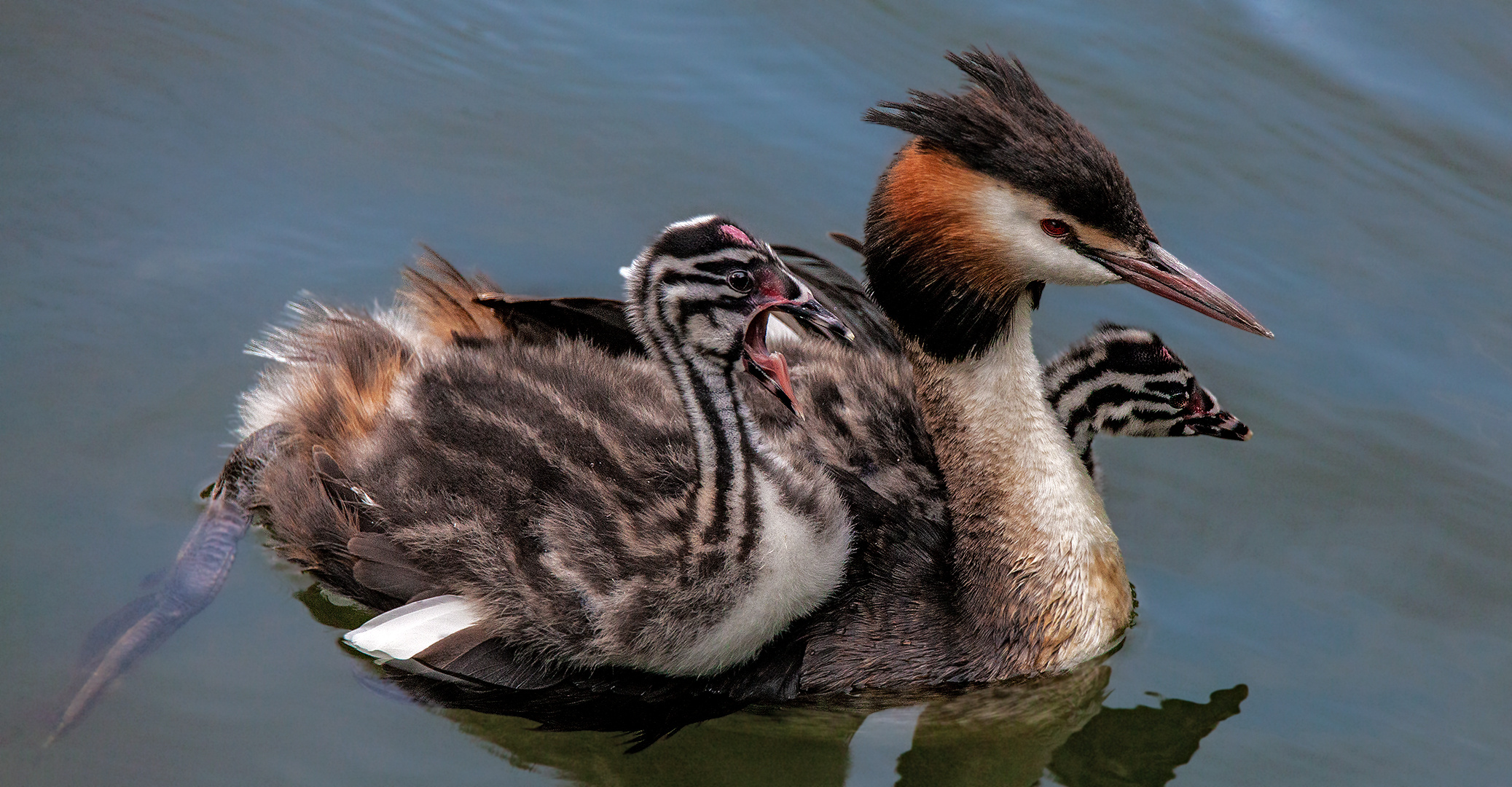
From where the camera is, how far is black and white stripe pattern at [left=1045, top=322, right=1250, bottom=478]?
3.96m

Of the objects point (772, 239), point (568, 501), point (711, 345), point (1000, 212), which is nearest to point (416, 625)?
point (568, 501)

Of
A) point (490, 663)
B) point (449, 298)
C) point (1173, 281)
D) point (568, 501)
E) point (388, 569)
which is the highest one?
point (1173, 281)

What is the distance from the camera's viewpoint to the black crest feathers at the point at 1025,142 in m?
3.50

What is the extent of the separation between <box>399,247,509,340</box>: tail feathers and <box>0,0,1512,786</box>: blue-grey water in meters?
0.68

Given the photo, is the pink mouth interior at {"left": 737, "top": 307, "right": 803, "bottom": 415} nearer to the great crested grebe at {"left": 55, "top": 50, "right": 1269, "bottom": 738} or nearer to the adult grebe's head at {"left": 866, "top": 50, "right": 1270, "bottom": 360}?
the great crested grebe at {"left": 55, "top": 50, "right": 1269, "bottom": 738}

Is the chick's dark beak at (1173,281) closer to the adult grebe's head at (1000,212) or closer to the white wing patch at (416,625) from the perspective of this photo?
the adult grebe's head at (1000,212)

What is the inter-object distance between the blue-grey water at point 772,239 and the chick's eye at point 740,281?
106 centimetres

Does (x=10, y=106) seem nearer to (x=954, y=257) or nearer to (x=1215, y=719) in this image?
(x=954, y=257)

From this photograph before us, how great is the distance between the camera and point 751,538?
3.44 meters

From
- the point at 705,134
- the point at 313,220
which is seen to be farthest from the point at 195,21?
the point at 705,134

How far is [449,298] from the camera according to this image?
4289 mm

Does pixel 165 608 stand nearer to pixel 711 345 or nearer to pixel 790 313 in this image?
pixel 711 345

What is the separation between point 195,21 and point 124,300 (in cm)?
153

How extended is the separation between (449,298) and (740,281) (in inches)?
48.0
